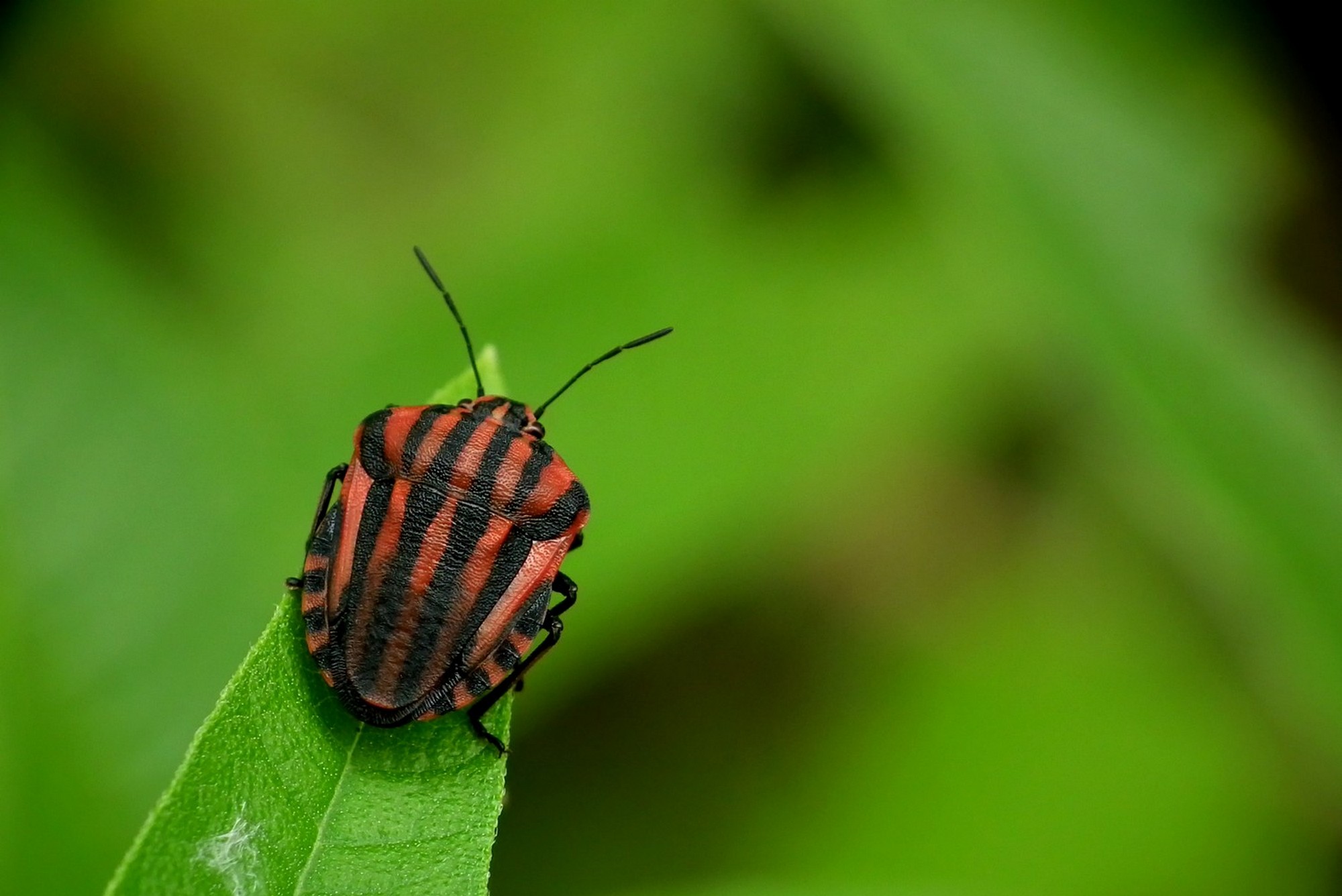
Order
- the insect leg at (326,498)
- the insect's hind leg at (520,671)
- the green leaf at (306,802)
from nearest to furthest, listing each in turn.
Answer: the green leaf at (306,802) < the insect's hind leg at (520,671) < the insect leg at (326,498)

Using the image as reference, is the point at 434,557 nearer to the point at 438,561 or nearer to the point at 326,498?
the point at 438,561

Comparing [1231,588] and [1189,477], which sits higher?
[1189,477]

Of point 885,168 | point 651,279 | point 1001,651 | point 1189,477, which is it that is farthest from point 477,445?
point 885,168

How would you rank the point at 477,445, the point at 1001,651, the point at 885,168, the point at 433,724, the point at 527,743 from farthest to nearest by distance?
the point at 885,168
the point at 1001,651
the point at 527,743
the point at 477,445
the point at 433,724

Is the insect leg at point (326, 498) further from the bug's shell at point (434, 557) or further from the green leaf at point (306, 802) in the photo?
the green leaf at point (306, 802)

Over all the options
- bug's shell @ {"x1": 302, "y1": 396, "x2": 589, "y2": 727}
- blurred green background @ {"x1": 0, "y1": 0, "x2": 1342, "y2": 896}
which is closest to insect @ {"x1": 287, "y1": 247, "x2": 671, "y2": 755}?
bug's shell @ {"x1": 302, "y1": 396, "x2": 589, "y2": 727}

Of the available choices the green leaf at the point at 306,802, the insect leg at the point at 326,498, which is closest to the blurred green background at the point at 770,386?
the insect leg at the point at 326,498

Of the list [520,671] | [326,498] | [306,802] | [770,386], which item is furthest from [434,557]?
[770,386]

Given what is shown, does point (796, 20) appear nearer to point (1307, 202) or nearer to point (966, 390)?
point (966, 390)
